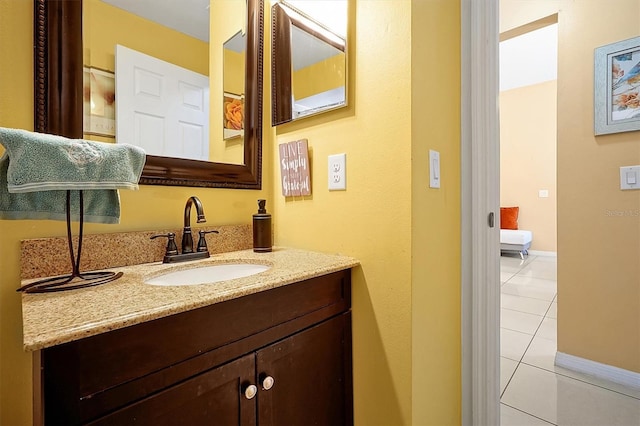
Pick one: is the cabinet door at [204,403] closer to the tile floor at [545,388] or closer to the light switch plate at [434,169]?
the light switch plate at [434,169]

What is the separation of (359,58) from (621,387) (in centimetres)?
220

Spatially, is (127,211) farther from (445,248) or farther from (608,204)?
(608,204)

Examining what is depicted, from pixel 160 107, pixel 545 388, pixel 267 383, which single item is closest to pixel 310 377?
pixel 267 383

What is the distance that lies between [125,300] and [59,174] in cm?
32

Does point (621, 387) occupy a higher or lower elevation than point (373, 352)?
lower

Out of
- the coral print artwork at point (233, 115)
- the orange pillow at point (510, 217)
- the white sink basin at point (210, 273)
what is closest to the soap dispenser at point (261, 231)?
the white sink basin at point (210, 273)

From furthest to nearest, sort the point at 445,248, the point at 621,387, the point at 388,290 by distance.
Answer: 1. the point at 621,387
2. the point at 445,248
3. the point at 388,290

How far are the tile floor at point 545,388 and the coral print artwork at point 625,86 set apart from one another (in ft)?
4.90

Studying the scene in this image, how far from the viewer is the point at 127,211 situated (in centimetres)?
94

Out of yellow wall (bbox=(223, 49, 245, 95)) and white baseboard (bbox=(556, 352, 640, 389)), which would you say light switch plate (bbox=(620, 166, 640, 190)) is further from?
yellow wall (bbox=(223, 49, 245, 95))

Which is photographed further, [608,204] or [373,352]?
[608,204]

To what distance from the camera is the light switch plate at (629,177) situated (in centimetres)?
157

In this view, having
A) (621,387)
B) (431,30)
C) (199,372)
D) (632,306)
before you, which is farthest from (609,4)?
(199,372)

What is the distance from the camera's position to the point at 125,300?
0.59 meters
